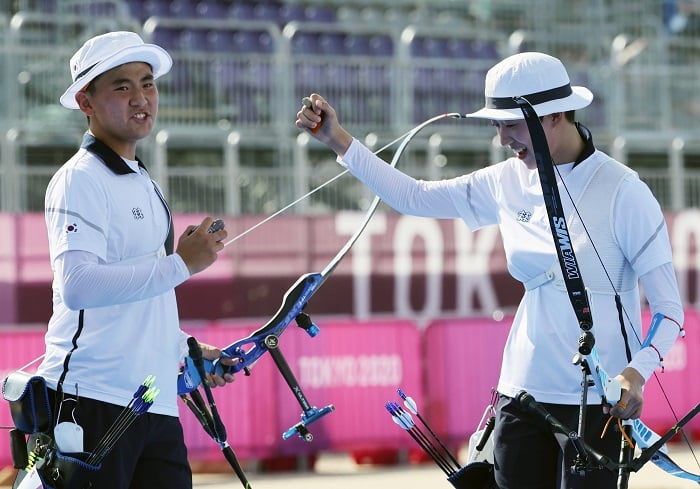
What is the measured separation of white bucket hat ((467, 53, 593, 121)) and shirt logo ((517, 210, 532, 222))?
1.16ft

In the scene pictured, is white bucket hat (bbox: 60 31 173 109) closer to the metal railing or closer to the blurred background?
the blurred background

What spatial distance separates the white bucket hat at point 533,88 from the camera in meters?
4.07

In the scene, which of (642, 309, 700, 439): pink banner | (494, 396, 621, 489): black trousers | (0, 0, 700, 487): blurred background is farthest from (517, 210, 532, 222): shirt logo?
(642, 309, 700, 439): pink banner

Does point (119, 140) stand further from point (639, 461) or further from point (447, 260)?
point (447, 260)

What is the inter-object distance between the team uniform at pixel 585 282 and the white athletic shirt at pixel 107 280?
1119 millimetres

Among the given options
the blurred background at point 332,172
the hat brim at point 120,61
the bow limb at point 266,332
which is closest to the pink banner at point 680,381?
the blurred background at point 332,172

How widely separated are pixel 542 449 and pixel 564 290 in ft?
1.69

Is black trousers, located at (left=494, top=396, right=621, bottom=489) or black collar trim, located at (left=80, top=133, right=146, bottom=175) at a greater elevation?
black collar trim, located at (left=80, top=133, right=146, bottom=175)

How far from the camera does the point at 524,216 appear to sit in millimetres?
4246

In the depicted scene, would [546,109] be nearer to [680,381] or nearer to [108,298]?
[108,298]

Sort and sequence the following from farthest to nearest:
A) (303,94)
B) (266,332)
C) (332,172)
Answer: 1. (303,94)
2. (332,172)
3. (266,332)

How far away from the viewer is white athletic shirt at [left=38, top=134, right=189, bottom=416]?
3766 millimetres

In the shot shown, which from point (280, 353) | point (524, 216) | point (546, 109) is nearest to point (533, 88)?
point (546, 109)

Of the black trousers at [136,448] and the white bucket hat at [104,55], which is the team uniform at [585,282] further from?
the white bucket hat at [104,55]
